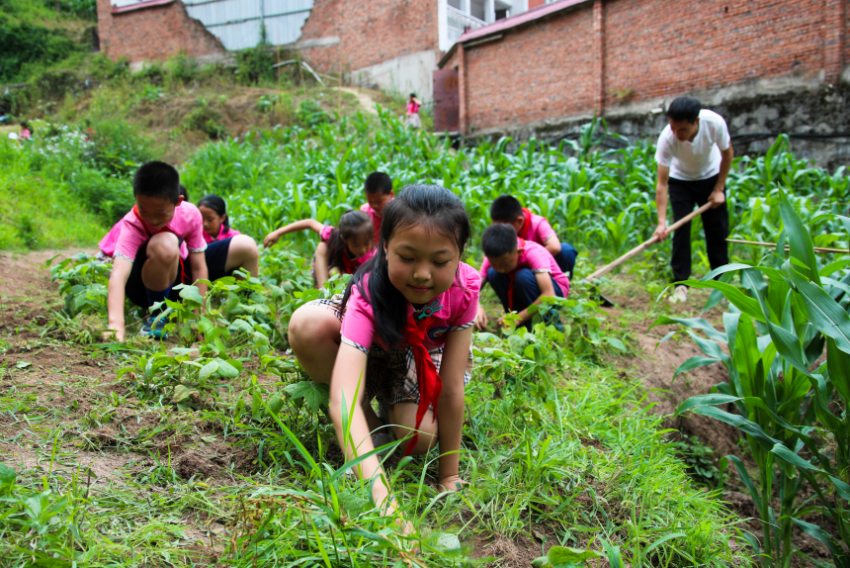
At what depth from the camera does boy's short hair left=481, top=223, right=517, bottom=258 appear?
319cm

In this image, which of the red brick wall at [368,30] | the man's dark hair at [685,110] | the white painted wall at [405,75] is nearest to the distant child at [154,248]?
the man's dark hair at [685,110]

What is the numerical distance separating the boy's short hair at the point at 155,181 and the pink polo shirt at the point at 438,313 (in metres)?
1.47

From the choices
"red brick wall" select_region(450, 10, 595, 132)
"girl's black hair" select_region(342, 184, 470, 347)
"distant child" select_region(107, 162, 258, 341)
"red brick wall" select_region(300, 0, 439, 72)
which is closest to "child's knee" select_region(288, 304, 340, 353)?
"girl's black hair" select_region(342, 184, 470, 347)

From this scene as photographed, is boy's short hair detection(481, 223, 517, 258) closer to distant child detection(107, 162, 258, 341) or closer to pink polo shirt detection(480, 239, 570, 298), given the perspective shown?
pink polo shirt detection(480, 239, 570, 298)

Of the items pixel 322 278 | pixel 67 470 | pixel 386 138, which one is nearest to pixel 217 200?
pixel 322 278

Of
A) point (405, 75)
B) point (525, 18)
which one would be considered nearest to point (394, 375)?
point (525, 18)

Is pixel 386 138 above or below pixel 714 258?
above

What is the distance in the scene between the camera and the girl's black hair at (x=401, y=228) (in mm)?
1502

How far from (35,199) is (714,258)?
6.20m

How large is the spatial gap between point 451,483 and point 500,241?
1.68 meters

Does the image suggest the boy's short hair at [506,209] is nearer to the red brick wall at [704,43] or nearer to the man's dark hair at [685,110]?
the man's dark hair at [685,110]

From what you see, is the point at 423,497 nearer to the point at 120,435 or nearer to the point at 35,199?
the point at 120,435

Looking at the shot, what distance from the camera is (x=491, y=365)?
2250mm

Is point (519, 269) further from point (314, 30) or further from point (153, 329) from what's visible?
point (314, 30)
